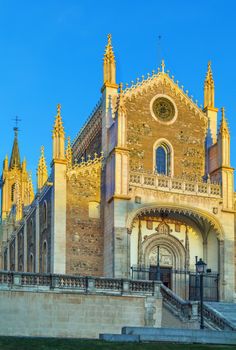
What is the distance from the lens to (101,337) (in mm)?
21922

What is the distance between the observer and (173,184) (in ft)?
136

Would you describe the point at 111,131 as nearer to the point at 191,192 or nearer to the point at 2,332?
the point at 191,192

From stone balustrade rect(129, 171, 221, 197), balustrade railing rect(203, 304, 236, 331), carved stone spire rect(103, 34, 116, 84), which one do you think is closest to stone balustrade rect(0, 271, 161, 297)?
balustrade railing rect(203, 304, 236, 331)

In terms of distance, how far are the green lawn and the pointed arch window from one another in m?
23.1

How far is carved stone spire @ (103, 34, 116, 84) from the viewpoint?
43.2 m

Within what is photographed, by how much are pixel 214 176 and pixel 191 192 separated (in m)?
2.97

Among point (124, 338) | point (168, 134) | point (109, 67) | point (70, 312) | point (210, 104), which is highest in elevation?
Answer: point (109, 67)

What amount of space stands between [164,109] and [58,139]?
8.50 meters

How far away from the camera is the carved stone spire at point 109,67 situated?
142ft

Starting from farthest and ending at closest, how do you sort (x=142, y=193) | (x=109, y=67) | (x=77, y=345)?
(x=109, y=67), (x=142, y=193), (x=77, y=345)

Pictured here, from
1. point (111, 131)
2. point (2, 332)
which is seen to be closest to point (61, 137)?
point (111, 131)

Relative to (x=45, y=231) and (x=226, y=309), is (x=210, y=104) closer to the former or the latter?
(x=45, y=231)

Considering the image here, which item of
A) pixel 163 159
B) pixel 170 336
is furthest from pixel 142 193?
pixel 170 336

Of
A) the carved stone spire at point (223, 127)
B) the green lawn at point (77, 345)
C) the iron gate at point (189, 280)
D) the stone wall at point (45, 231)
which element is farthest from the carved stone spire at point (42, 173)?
the green lawn at point (77, 345)
